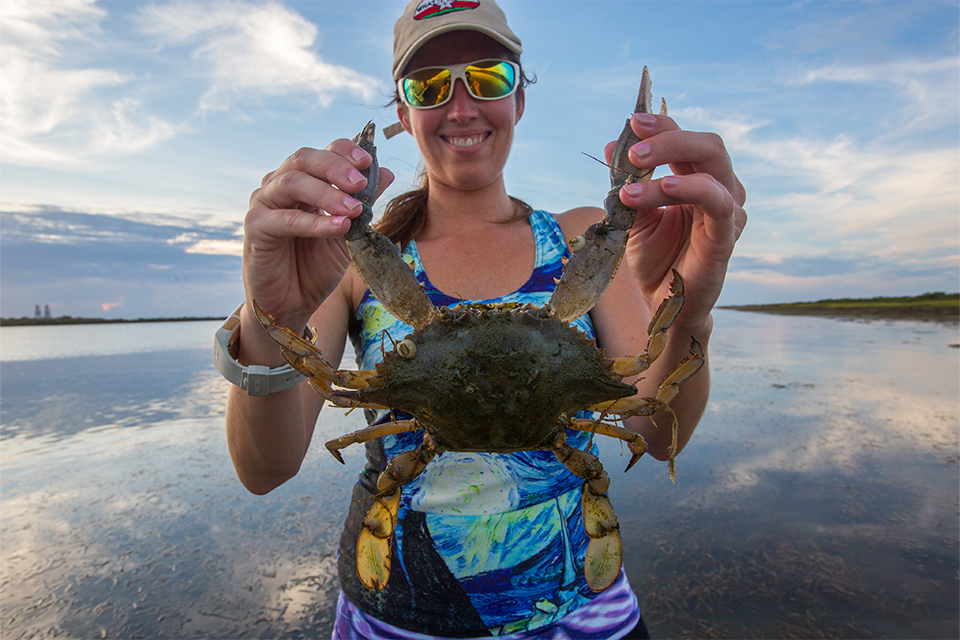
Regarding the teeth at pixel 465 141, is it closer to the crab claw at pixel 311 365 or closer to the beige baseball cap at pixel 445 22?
the beige baseball cap at pixel 445 22

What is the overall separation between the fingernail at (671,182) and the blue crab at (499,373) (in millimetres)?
298

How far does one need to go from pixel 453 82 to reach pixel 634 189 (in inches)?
53.8

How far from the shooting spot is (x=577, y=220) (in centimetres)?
298

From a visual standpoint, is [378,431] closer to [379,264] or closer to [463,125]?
[379,264]

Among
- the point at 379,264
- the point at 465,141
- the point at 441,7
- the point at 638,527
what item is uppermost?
the point at 441,7

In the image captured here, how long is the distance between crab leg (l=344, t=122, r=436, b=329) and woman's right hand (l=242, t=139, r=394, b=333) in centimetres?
14

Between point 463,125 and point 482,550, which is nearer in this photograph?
point 482,550

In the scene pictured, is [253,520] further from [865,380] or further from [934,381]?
[934,381]

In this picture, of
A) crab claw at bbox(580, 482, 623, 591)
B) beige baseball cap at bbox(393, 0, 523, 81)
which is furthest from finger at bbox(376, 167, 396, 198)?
crab claw at bbox(580, 482, 623, 591)

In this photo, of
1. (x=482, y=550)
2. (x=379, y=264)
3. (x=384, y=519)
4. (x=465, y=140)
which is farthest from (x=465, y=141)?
(x=482, y=550)

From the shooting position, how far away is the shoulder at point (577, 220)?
2947 millimetres

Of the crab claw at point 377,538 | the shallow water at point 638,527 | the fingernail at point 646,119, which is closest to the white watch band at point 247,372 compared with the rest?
the crab claw at point 377,538

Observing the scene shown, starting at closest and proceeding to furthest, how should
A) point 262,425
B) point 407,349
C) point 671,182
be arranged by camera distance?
point 671,182 → point 407,349 → point 262,425

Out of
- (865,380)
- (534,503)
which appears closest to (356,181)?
(534,503)
